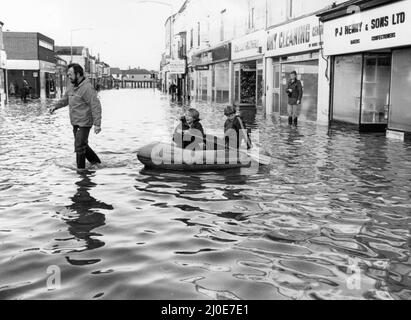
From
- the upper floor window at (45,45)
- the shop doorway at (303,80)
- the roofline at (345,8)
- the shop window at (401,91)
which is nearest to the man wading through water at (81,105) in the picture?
the shop window at (401,91)

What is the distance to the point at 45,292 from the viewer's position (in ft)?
15.2

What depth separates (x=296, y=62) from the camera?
79.6 ft

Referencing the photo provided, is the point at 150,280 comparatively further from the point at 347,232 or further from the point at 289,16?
the point at 289,16

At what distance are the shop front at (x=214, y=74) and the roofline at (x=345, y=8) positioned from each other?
55.7 ft

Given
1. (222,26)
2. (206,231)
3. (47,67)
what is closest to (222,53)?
(222,26)

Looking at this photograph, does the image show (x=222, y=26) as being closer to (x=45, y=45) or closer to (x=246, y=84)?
(x=246, y=84)

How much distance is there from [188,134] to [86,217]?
4.10m

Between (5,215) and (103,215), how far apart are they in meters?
1.19

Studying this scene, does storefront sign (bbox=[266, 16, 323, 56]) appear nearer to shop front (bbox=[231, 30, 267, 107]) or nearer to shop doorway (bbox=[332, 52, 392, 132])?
shop front (bbox=[231, 30, 267, 107])

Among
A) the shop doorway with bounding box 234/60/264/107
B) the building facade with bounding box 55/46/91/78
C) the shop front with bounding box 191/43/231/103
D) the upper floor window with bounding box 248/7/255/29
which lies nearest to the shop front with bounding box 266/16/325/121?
the upper floor window with bounding box 248/7/255/29

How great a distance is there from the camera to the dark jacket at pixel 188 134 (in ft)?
35.5

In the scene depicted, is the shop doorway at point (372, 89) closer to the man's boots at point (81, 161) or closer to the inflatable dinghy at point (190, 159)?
the inflatable dinghy at point (190, 159)

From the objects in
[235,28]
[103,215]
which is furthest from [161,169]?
[235,28]

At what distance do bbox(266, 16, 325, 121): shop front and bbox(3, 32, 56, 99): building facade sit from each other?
4543cm
